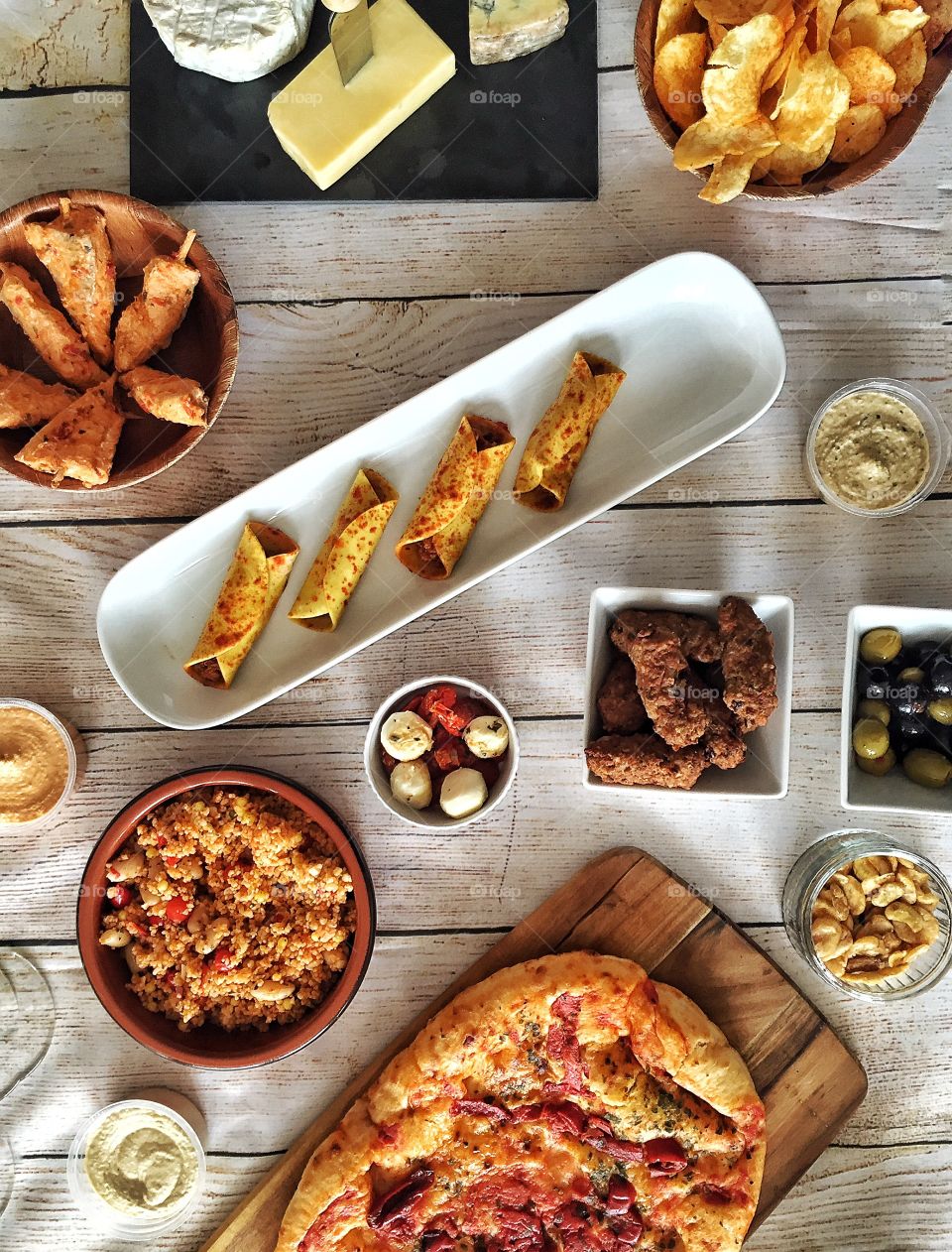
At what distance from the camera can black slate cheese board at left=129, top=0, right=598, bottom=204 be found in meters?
2.06

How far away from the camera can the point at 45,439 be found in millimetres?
1869

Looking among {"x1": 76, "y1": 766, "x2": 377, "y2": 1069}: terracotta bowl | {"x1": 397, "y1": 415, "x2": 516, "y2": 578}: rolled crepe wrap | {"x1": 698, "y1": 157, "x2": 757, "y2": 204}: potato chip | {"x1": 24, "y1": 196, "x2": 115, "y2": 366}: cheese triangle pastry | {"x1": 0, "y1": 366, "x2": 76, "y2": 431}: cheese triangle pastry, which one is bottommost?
{"x1": 76, "y1": 766, "x2": 377, "y2": 1069}: terracotta bowl

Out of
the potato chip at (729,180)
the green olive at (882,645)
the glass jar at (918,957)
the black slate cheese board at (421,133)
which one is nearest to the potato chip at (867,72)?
the potato chip at (729,180)

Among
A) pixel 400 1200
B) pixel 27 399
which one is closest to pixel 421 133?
pixel 27 399

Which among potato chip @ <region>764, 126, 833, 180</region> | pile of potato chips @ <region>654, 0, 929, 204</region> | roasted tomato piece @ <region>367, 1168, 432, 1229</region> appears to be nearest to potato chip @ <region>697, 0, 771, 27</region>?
pile of potato chips @ <region>654, 0, 929, 204</region>

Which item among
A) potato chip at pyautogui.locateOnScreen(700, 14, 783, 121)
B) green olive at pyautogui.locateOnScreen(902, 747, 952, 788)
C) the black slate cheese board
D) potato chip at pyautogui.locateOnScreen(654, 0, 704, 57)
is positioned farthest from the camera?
the black slate cheese board

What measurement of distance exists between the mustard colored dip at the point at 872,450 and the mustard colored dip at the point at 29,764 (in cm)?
173

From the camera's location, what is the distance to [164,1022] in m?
2.04

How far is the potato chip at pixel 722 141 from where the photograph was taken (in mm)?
1813

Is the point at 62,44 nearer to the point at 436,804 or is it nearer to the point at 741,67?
the point at 741,67

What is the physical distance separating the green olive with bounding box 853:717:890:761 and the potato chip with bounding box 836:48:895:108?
120 centimetres

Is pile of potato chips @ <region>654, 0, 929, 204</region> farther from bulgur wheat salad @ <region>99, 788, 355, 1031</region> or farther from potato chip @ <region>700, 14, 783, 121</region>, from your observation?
bulgur wheat salad @ <region>99, 788, 355, 1031</region>

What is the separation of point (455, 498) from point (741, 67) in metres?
0.94

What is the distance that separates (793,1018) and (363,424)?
157 cm
